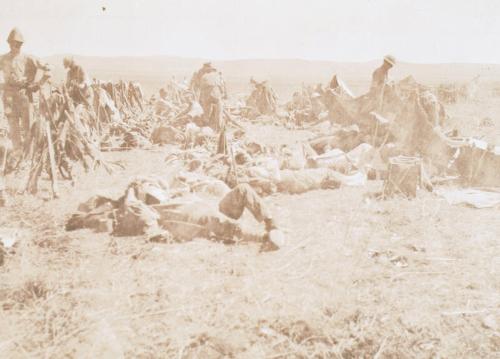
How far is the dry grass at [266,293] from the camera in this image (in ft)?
10.8

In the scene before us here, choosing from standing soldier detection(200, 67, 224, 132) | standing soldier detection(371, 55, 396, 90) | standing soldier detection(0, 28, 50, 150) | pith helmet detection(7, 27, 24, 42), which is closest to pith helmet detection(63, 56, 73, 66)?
standing soldier detection(0, 28, 50, 150)

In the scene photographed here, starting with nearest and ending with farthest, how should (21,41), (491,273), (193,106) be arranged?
(491,273)
(21,41)
(193,106)

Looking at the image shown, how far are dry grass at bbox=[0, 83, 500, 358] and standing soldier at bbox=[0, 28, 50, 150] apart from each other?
3.32m

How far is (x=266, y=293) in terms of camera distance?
3922 millimetres

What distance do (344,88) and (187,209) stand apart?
877 cm

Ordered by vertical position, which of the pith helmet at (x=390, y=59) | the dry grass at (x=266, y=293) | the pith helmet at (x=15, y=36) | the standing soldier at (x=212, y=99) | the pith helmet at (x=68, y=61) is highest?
the pith helmet at (x=390, y=59)

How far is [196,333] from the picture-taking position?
3383mm

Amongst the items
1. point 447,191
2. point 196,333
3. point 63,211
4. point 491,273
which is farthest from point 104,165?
point 491,273

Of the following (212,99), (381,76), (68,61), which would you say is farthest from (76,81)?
(381,76)

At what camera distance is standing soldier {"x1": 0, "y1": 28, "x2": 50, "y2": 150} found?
307 inches

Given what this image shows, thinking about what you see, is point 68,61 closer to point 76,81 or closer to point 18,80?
point 76,81

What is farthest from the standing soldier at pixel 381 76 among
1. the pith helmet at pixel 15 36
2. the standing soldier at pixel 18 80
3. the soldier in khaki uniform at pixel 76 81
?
the pith helmet at pixel 15 36

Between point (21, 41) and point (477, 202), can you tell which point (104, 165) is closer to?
point (21, 41)

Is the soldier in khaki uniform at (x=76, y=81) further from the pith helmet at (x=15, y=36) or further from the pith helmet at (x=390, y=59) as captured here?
the pith helmet at (x=390, y=59)
